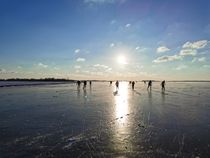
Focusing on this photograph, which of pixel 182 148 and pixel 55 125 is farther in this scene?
pixel 55 125

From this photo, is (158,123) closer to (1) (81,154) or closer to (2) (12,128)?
(1) (81,154)

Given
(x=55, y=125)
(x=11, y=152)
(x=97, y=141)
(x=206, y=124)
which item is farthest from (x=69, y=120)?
(x=206, y=124)

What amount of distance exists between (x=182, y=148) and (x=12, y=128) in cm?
757

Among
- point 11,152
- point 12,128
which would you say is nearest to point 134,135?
point 11,152

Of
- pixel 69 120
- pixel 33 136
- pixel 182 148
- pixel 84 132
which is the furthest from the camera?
pixel 69 120

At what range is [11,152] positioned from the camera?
6.89 metres

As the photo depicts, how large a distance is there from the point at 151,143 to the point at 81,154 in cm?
273

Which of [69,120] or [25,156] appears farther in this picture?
[69,120]

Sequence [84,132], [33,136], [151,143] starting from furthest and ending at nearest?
[84,132]
[33,136]
[151,143]

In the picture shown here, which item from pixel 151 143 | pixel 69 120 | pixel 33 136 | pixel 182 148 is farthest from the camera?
pixel 69 120

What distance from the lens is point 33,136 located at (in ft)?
28.7

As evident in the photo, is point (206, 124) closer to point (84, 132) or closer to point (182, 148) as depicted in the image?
point (182, 148)

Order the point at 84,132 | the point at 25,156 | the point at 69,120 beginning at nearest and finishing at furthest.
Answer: the point at 25,156 → the point at 84,132 → the point at 69,120

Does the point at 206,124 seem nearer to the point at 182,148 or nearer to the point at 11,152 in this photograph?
the point at 182,148
